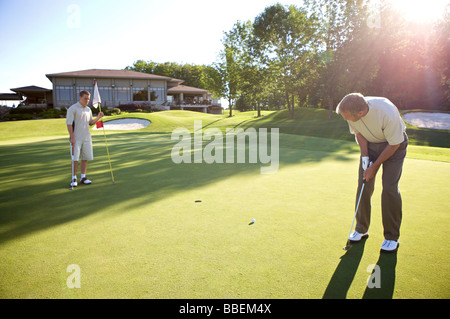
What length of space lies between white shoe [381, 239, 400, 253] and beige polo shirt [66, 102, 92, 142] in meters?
6.71

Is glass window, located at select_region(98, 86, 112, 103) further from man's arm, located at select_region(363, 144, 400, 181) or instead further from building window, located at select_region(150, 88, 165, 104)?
man's arm, located at select_region(363, 144, 400, 181)

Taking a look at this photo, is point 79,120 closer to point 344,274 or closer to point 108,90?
point 344,274

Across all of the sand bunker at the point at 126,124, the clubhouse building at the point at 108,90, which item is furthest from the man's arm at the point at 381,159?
the clubhouse building at the point at 108,90

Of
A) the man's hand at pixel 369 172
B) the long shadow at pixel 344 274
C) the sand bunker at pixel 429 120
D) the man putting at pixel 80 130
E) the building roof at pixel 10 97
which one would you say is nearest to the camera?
the long shadow at pixel 344 274

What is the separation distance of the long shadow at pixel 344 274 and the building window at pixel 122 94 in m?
50.6

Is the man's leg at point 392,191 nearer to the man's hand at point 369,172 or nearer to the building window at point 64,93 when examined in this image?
the man's hand at point 369,172

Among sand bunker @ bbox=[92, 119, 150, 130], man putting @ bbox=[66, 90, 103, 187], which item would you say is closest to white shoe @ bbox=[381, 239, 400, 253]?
man putting @ bbox=[66, 90, 103, 187]

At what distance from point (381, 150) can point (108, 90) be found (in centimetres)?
5068

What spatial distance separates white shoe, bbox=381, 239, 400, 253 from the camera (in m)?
3.43

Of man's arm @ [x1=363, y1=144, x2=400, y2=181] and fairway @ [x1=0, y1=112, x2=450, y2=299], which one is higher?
man's arm @ [x1=363, y1=144, x2=400, y2=181]

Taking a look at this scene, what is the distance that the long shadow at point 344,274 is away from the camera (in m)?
2.60
